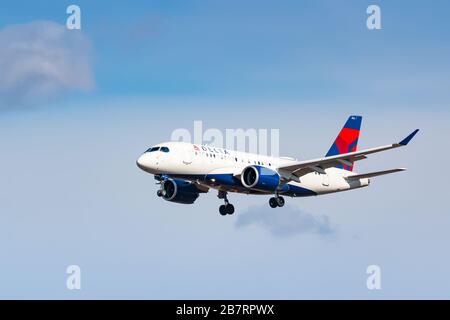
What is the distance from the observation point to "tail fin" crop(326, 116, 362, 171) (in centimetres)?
11650

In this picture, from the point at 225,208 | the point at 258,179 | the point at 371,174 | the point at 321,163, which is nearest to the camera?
the point at 258,179

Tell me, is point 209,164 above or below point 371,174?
above

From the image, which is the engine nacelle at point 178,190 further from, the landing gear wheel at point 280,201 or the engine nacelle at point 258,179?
the landing gear wheel at point 280,201

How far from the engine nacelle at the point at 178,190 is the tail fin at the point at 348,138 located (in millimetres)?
15605

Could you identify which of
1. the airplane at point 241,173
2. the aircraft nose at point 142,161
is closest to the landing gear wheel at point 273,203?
the airplane at point 241,173

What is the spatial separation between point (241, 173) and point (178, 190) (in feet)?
25.6

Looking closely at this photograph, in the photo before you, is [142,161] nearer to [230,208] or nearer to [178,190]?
[178,190]

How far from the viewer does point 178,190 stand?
354 feet

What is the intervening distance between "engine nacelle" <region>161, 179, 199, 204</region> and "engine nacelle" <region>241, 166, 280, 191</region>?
7.21 metres

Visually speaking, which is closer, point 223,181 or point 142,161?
point 142,161

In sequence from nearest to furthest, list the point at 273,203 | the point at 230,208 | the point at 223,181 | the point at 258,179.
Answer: the point at 258,179 → the point at 223,181 → the point at 273,203 → the point at 230,208

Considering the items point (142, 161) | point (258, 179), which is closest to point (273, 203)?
point (258, 179)
